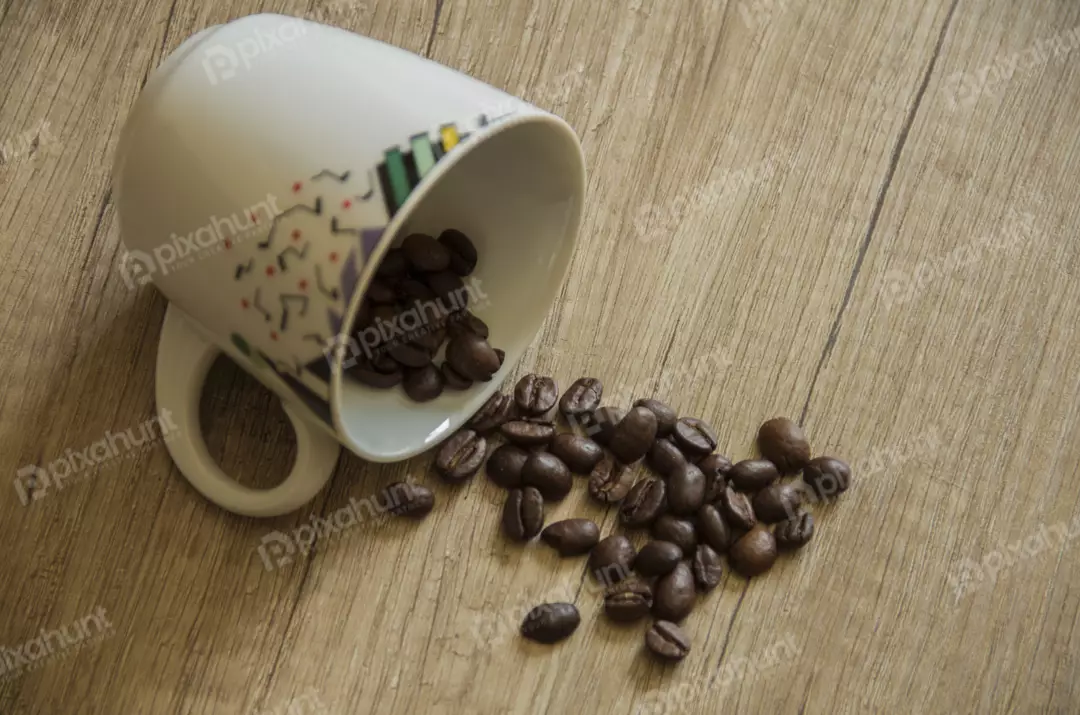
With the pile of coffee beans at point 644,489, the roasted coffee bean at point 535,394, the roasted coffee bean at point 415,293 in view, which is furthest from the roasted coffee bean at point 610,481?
the roasted coffee bean at point 415,293

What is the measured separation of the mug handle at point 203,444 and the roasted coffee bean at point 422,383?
0.11m

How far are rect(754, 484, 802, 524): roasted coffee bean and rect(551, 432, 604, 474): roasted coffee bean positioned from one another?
217 millimetres

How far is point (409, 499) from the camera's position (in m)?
1.10

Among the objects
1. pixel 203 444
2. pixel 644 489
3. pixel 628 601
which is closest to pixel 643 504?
pixel 644 489

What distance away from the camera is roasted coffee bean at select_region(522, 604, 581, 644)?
1.08m

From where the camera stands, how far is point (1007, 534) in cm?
120

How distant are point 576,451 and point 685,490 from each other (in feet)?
0.47

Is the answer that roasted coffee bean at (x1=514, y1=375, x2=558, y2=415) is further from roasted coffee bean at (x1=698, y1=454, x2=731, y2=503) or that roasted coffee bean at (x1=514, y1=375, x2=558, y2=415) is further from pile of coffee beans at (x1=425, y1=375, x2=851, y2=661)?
roasted coffee bean at (x1=698, y1=454, x2=731, y2=503)

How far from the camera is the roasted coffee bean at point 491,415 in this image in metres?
1.13

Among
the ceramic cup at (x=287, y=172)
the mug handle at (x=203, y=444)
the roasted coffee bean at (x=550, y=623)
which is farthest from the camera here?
the roasted coffee bean at (x=550, y=623)

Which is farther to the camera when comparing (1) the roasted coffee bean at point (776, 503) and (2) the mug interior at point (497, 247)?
(1) the roasted coffee bean at point (776, 503)

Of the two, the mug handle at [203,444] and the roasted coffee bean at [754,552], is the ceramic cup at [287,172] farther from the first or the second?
the roasted coffee bean at [754,552]

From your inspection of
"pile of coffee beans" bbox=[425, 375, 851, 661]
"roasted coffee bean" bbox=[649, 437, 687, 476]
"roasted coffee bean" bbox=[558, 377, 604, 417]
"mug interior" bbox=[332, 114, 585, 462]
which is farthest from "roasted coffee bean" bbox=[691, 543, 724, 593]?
"mug interior" bbox=[332, 114, 585, 462]

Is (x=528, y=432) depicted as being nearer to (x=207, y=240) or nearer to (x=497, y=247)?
(x=497, y=247)
